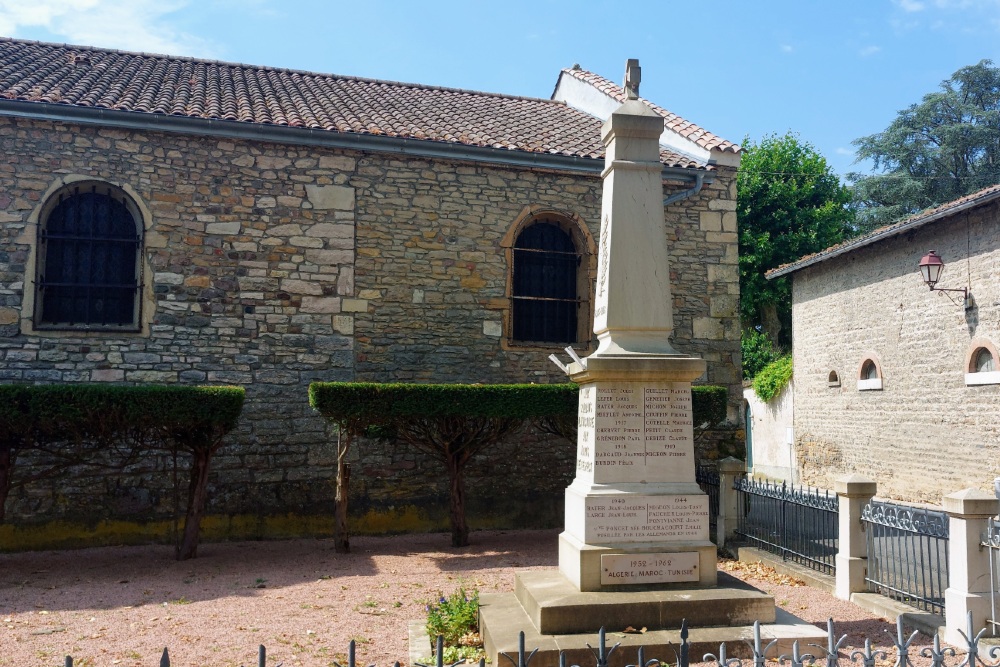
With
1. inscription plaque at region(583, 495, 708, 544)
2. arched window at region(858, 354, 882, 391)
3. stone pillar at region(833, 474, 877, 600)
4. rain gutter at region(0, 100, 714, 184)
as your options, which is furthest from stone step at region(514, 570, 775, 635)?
arched window at region(858, 354, 882, 391)

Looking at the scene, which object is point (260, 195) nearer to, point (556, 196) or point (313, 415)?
point (313, 415)

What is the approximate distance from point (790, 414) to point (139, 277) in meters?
15.9

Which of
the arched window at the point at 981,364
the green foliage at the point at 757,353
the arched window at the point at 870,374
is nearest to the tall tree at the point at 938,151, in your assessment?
the green foliage at the point at 757,353

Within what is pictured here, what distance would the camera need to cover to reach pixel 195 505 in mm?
8430

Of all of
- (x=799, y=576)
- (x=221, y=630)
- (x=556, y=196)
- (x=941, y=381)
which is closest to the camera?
(x=221, y=630)

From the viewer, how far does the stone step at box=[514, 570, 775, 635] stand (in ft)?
15.2

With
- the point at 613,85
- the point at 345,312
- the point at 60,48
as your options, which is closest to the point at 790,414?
the point at 613,85

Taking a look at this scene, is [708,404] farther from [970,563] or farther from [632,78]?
[632,78]

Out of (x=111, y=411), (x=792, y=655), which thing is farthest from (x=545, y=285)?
(x=792, y=655)

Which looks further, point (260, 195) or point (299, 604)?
point (260, 195)

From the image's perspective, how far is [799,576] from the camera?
23.9 ft

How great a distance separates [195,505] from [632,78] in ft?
21.0

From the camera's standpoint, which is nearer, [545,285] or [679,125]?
[545,285]

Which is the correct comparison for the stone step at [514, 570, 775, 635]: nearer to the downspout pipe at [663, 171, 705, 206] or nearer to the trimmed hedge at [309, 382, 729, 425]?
the trimmed hedge at [309, 382, 729, 425]
